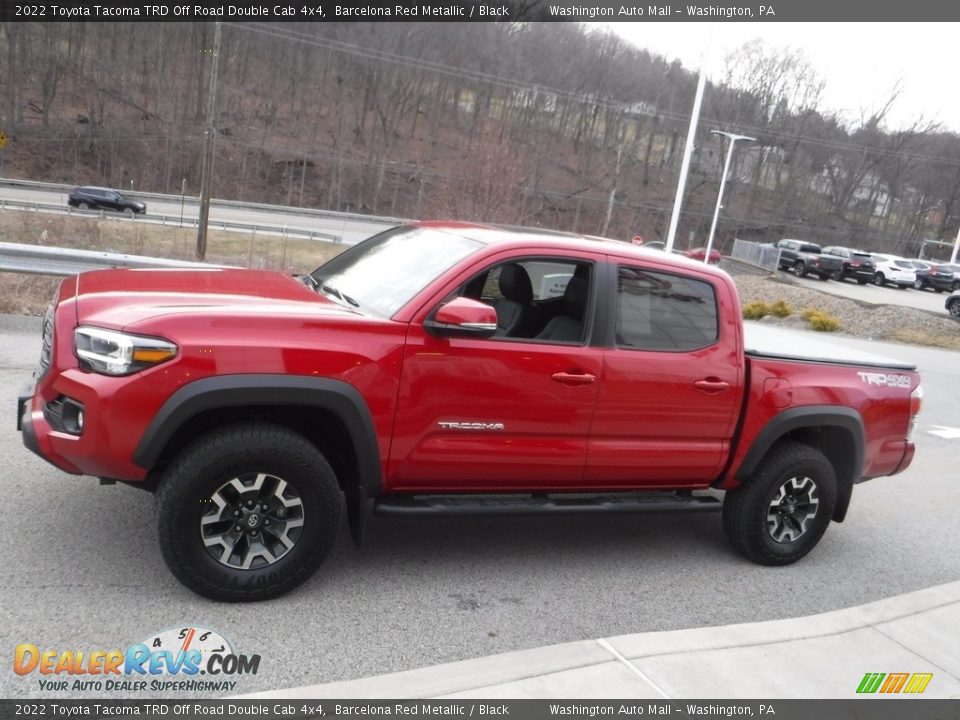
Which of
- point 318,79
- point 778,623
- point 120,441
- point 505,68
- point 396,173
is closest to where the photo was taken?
point 120,441

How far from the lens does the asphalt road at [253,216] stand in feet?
136

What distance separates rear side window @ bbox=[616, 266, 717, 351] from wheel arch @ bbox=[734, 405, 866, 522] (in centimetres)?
71

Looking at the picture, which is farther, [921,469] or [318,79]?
[318,79]

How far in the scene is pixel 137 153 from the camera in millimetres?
62531

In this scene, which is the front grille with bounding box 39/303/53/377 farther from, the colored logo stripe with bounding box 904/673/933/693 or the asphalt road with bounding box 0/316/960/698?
the colored logo stripe with bounding box 904/673/933/693

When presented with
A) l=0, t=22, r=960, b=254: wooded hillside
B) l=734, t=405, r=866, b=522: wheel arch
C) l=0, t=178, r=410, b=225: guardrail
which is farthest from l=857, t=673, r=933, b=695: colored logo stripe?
l=0, t=22, r=960, b=254: wooded hillside

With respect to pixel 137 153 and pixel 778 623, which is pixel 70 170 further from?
pixel 778 623

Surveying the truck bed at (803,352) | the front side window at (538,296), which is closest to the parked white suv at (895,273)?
the truck bed at (803,352)

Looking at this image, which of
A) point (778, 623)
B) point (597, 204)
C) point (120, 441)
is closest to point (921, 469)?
point (778, 623)

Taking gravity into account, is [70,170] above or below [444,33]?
below

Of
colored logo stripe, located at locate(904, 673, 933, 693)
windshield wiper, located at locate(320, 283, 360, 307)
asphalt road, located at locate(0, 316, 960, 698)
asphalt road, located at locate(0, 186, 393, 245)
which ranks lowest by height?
asphalt road, located at locate(0, 186, 393, 245)

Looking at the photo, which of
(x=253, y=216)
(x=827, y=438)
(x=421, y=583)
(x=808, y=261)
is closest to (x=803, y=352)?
(x=827, y=438)

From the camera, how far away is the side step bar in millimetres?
4074

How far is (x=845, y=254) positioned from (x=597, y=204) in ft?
114
